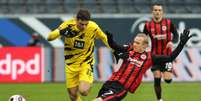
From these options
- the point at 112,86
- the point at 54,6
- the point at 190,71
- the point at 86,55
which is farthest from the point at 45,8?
the point at 112,86

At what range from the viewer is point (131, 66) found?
9.51m

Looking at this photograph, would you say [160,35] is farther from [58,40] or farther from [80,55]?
[58,40]

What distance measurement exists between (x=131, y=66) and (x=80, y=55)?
63.9 inches

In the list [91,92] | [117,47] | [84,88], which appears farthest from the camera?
[91,92]

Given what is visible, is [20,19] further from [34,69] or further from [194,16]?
[194,16]

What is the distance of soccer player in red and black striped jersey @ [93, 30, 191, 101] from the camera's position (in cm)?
928

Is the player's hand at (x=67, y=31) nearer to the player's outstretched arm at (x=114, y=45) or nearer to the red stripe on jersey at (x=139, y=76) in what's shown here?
the player's outstretched arm at (x=114, y=45)

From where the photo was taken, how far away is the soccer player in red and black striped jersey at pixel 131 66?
9281 mm

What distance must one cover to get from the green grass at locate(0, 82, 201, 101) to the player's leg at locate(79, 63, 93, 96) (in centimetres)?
331

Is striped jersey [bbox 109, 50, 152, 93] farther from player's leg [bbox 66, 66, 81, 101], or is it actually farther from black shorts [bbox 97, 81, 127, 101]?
player's leg [bbox 66, 66, 81, 101]

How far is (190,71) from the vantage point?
2038cm

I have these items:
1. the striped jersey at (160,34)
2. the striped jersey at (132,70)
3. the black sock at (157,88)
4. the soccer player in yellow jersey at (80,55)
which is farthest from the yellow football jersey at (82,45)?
the striped jersey at (160,34)

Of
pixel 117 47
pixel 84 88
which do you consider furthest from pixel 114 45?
pixel 84 88

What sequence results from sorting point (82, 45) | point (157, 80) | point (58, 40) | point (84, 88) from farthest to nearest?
1. point (58, 40)
2. point (157, 80)
3. point (82, 45)
4. point (84, 88)
